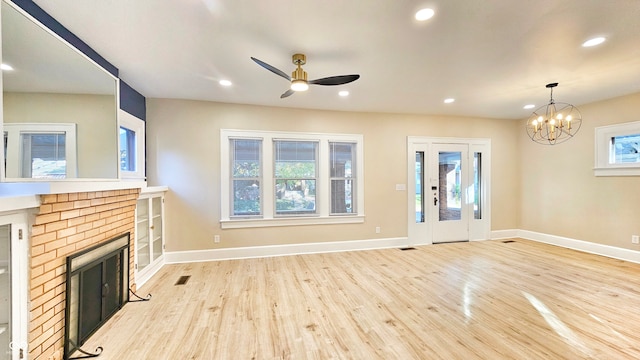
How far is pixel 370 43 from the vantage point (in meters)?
2.55

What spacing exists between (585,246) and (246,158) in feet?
20.7

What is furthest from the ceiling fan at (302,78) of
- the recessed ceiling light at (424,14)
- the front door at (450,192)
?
the front door at (450,192)

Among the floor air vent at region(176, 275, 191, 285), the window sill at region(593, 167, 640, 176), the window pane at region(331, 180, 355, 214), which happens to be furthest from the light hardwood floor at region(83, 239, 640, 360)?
the window sill at region(593, 167, 640, 176)

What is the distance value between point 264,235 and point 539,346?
12.3 ft

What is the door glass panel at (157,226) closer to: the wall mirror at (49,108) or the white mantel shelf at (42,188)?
the wall mirror at (49,108)

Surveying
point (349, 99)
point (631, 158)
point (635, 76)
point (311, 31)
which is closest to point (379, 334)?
point (311, 31)

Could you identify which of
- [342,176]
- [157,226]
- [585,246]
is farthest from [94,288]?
[585,246]

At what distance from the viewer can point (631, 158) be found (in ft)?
14.0

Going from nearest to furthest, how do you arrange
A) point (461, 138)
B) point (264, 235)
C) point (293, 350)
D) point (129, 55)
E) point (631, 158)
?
point (293, 350)
point (129, 55)
point (631, 158)
point (264, 235)
point (461, 138)

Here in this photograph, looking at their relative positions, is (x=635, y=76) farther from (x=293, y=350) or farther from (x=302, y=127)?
(x=293, y=350)

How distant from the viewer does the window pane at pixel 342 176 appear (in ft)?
16.6

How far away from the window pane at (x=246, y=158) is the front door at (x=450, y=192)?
11.6ft

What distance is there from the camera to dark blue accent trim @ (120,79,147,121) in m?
3.51

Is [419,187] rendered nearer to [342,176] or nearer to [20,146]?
[342,176]
